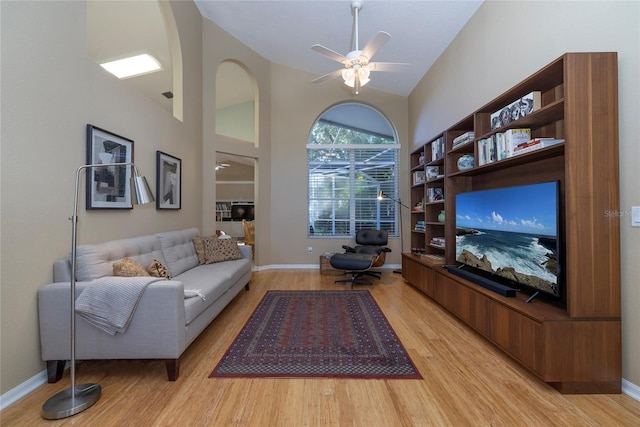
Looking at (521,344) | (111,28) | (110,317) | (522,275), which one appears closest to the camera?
(110,317)

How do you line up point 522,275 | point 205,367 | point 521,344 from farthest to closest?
point 522,275
point 205,367
point 521,344

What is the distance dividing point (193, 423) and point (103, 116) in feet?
8.35

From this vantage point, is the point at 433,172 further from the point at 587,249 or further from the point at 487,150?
the point at 587,249

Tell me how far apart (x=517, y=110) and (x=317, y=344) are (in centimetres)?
256

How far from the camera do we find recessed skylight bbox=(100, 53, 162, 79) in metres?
4.79

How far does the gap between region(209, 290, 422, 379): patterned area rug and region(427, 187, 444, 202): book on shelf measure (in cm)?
167

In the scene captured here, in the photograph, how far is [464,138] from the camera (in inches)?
120

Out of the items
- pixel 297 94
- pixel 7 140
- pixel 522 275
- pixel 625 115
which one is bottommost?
pixel 522 275

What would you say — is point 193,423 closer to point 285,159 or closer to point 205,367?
point 205,367

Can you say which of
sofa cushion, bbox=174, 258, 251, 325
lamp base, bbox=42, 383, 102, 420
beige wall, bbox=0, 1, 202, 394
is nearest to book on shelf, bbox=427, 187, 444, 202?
sofa cushion, bbox=174, 258, 251, 325

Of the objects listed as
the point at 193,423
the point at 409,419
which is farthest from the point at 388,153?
the point at 193,423

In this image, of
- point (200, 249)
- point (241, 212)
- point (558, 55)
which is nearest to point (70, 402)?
point (200, 249)

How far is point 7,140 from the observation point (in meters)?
1.65

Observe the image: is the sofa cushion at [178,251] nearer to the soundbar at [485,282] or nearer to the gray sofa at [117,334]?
the gray sofa at [117,334]
